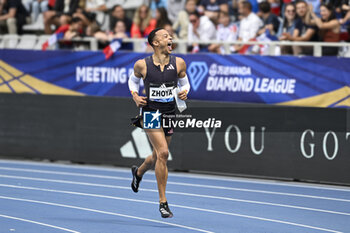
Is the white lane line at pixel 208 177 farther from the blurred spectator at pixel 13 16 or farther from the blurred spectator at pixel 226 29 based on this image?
the blurred spectator at pixel 13 16

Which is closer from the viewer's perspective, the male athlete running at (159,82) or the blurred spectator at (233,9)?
the male athlete running at (159,82)

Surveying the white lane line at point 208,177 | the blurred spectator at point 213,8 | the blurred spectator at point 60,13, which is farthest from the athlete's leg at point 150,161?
the blurred spectator at point 60,13

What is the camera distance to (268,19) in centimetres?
1414

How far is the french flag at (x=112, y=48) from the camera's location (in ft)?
47.6

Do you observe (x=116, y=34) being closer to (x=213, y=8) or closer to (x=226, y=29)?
(x=213, y=8)

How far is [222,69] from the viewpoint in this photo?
13500 mm

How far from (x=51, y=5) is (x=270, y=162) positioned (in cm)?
772

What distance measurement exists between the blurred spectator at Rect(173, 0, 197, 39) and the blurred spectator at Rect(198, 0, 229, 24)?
0.26 metres

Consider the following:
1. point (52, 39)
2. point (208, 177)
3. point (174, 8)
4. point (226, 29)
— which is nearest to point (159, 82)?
point (208, 177)

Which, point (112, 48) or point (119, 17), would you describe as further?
point (119, 17)

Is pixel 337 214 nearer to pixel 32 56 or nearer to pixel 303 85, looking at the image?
pixel 303 85

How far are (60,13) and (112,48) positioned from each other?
298cm

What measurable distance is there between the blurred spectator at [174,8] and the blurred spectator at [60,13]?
7.16 ft

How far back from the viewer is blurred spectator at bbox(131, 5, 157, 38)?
15.7 metres
